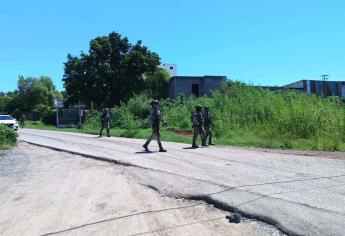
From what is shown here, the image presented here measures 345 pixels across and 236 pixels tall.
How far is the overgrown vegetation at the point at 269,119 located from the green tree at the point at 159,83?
25801 mm

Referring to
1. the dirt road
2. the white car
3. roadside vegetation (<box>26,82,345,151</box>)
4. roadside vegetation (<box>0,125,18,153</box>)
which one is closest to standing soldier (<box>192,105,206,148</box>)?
roadside vegetation (<box>26,82,345,151</box>)

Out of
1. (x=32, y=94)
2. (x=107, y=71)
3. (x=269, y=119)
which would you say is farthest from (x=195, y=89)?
(x=32, y=94)

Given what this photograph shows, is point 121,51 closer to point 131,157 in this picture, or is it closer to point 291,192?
point 131,157

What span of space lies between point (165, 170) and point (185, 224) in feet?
17.4

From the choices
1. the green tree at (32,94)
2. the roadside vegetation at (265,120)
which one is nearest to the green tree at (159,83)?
the roadside vegetation at (265,120)

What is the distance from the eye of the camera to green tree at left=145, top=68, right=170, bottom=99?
221ft

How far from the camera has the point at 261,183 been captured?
10102 millimetres

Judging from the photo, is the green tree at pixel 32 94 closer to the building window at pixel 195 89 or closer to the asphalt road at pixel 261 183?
the building window at pixel 195 89

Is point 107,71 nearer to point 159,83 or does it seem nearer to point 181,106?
point 159,83

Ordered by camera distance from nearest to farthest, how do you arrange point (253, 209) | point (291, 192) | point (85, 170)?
1. point (253, 209)
2. point (291, 192)
3. point (85, 170)

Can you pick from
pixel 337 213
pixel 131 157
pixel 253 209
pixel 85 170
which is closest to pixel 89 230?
pixel 253 209

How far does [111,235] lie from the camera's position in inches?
285

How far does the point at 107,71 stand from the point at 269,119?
109 feet

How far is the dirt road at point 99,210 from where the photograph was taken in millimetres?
7457
